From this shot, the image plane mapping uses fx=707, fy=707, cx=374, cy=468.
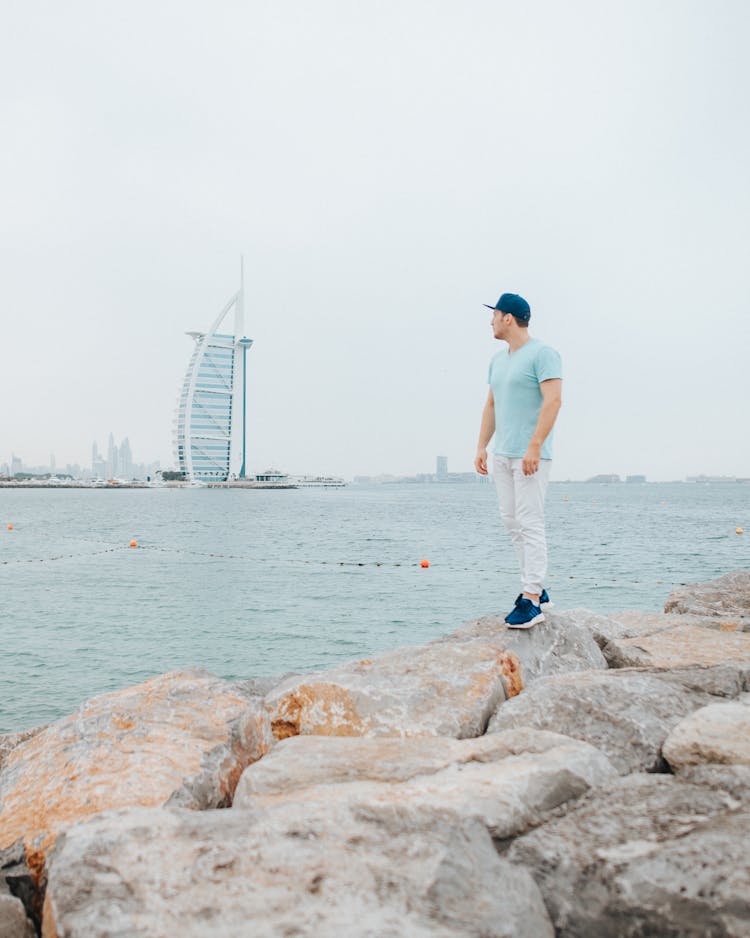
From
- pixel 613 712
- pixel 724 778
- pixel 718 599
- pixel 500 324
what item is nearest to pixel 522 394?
pixel 500 324

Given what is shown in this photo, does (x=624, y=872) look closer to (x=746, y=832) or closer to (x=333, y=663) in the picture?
(x=746, y=832)

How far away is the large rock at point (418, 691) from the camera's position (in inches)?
150

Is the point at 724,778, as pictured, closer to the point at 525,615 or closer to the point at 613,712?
the point at 613,712

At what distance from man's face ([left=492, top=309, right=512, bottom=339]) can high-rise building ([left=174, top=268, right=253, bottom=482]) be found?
413ft

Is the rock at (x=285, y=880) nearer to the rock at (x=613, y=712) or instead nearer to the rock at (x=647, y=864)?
the rock at (x=647, y=864)

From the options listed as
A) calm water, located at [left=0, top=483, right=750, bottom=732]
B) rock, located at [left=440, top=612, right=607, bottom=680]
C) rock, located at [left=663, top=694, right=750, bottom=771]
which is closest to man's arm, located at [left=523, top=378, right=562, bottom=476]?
rock, located at [left=440, top=612, right=607, bottom=680]

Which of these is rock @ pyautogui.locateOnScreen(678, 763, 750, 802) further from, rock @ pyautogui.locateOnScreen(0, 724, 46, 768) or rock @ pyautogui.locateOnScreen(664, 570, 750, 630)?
rock @ pyautogui.locateOnScreen(664, 570, 750, 630)

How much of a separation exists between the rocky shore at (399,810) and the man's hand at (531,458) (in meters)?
1.22

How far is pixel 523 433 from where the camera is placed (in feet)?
16.2

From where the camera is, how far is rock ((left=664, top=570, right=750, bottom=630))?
8039 millimetres

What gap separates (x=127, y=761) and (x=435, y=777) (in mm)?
1682

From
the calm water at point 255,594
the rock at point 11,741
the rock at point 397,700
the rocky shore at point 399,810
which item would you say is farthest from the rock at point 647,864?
the calm water at point 255,594

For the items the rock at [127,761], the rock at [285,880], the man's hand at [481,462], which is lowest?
the rock at [127,761]

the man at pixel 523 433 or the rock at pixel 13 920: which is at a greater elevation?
the man at pixel 523 433
